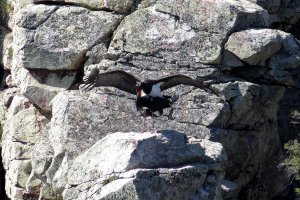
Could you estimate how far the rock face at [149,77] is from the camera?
18875mm

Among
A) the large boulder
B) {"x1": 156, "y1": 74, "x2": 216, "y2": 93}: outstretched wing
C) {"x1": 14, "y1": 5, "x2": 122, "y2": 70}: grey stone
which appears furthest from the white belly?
{"x1": 14, "y1": 5, "x2": 122, "y2": 70}: grey stone

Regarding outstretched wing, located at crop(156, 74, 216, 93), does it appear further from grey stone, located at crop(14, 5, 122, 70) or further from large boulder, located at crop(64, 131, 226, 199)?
grey stone, located at crop(14, 5, 122, 70)

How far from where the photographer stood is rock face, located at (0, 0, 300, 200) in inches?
743

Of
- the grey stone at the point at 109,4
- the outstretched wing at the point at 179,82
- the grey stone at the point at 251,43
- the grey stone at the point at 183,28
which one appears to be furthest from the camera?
the grey stone at the point at 109,4

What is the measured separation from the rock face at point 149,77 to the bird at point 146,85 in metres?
1.17

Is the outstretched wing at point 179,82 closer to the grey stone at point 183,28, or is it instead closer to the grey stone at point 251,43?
the grey stone at point 183,28

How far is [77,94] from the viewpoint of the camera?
19391mm

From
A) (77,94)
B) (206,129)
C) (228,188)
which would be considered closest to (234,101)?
(206,129)

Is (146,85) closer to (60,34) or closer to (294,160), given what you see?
(60,34)

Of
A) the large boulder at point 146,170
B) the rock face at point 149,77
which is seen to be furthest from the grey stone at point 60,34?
the large boulder at point 146,170

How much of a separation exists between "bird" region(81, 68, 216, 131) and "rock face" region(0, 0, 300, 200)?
1.17 meters

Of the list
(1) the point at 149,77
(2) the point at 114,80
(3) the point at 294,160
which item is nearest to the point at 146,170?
(2) the point at 114,80

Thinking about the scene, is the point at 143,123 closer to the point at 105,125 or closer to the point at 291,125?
the point at 105,125

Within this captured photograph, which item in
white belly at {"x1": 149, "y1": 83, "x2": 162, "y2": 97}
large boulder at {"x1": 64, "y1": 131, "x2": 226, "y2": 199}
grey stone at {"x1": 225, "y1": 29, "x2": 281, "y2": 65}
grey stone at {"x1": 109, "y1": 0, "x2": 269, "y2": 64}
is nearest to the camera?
large boulder at {"x1": 64, "y1": 131, "x2": 226, "y2": 199}
